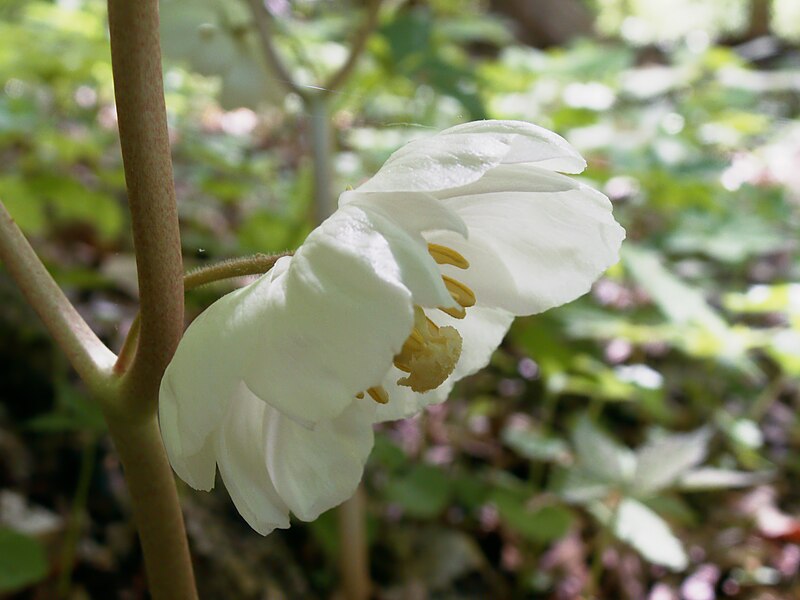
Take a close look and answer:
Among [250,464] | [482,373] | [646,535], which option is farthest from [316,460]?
[482,373]

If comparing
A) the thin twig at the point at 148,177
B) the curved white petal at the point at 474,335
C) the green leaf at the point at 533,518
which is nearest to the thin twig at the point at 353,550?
the green leaf at the point at 533,518

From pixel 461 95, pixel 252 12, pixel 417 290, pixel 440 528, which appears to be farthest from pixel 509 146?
pixel 440 528

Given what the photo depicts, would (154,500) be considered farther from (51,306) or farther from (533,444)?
(533,444)

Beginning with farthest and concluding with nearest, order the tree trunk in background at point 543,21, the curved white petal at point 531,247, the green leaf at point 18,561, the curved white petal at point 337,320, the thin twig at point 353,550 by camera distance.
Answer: the tree trunk in background at point 543,21
the thin twig at point 353,550
the green leaf at point 18,561
the curved white petal at point 531,247
the curved white petal at point 337,320

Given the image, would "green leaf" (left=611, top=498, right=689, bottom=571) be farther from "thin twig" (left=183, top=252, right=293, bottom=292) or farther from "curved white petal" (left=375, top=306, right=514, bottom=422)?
"thin twig" (left=183, top=252, right=293, bottom=292)

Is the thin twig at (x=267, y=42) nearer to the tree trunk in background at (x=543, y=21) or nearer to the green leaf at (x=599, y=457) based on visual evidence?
the green leaf at (x=599, y=457)

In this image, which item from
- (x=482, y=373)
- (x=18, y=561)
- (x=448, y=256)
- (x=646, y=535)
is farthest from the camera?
(x=482, y=373)

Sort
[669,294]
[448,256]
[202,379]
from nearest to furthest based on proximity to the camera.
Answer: [202,379], [448,256], [669,294]
